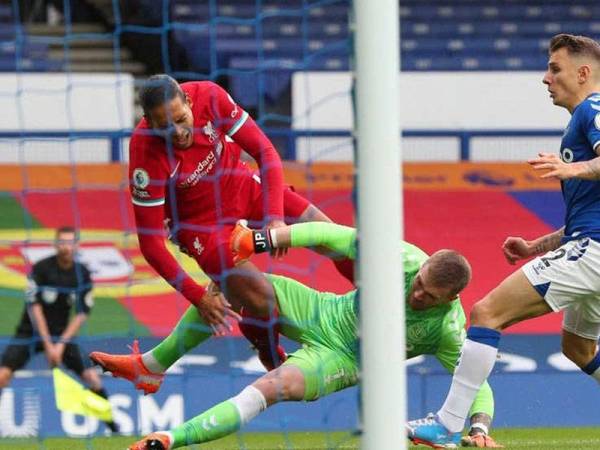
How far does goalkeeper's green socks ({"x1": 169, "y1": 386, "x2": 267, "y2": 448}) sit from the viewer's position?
5426mm

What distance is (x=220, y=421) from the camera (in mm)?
5445

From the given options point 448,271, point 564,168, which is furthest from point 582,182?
point 448,271

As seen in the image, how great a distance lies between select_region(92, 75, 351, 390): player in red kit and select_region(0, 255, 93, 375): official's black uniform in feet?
8.29

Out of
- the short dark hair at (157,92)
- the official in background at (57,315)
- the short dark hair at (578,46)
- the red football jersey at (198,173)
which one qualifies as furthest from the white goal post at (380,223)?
the official in background at (57,315)

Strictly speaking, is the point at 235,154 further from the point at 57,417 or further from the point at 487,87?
the point at 487,87

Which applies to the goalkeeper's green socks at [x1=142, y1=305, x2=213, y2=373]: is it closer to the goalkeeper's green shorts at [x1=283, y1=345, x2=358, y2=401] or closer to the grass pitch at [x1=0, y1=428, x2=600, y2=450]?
the grass pitch at [x1=0, y1=428, x2=600, y2=450]

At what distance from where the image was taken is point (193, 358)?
956 cm

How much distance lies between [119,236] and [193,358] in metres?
1.52

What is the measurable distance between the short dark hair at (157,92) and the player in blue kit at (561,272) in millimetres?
1658

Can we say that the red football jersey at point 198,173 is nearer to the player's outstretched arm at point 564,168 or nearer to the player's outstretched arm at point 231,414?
the player's outstretched arm at point 231,414

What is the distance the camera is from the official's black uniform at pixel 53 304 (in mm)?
9258

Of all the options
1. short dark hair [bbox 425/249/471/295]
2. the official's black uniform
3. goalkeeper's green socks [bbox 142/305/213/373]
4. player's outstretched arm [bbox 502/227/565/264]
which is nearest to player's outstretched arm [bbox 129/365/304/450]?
short dark hair [bbox 425/249/471/295]

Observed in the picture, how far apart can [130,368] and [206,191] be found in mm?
959

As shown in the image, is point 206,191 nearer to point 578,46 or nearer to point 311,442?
point 311,442
